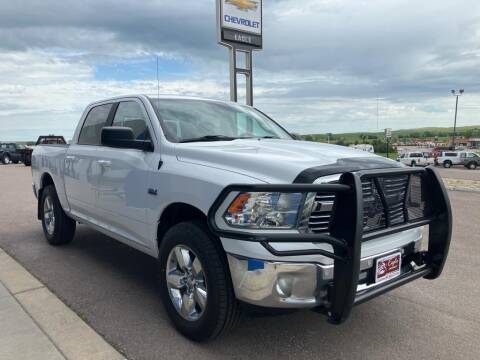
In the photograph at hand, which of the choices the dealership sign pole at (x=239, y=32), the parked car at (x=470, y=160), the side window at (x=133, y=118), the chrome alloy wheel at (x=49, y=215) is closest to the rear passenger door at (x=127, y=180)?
the side window at (x=133, y=118)

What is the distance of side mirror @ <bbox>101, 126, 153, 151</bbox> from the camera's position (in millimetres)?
3859

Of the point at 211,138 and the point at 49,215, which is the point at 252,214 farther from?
the point at 49,215

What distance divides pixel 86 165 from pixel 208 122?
1607mm

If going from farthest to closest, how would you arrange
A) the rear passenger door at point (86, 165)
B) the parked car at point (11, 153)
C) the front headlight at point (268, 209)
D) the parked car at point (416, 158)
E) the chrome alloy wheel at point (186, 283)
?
the parked car at point (416, 158) → the parked car at point (11, 153) → the rear passenger door at point (86, 165) → the chrome alloy wheel at point (186, 283) → the front headlight at point (268, 209)

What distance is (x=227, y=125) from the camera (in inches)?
175

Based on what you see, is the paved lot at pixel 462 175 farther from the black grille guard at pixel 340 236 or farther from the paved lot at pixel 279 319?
the black grille guard at pixel 340 236

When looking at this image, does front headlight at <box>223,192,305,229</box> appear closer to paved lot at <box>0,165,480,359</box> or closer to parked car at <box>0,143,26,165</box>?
paved lot at <box>0,165,480,359</box>

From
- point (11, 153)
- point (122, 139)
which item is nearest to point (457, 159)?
point (11, 153)

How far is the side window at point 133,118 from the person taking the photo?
4200 millimetres

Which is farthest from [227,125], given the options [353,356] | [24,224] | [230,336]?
[24,224]

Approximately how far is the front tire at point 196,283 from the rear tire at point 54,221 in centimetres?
A: 296

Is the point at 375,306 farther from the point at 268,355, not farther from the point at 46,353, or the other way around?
the point at 46,353

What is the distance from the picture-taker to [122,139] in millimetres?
3893

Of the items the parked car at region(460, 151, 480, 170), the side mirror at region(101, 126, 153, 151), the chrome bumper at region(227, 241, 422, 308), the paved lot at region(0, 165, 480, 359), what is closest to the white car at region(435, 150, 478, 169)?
the parked car at region(460, 151, 480, 170)
